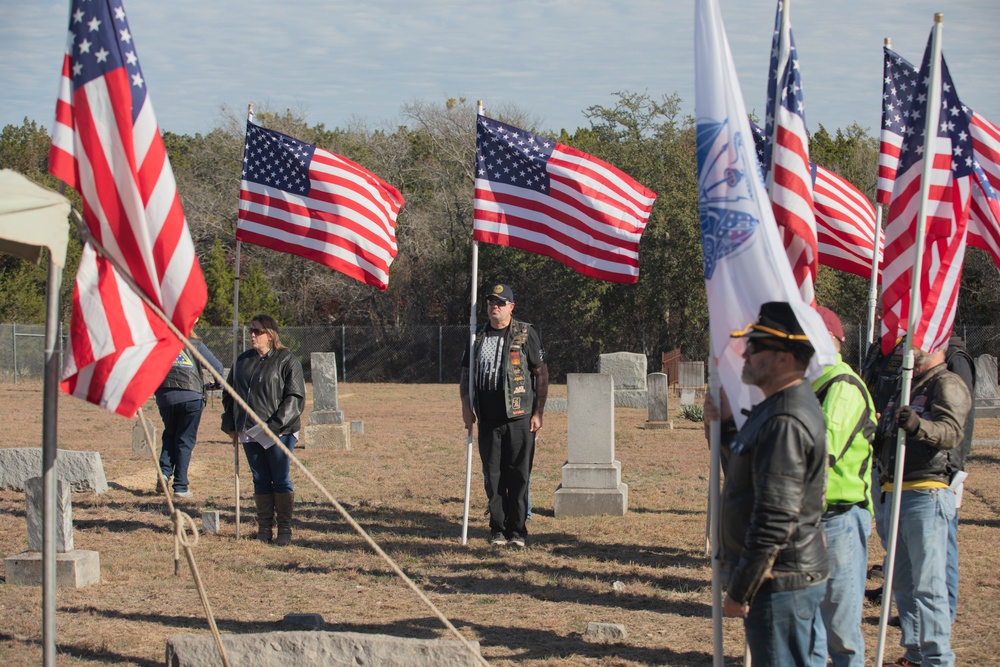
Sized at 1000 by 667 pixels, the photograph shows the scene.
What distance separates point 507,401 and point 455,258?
33.8 metres

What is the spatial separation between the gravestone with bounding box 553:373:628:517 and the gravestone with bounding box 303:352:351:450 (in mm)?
6405

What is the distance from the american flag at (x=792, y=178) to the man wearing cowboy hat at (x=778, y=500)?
150 cm

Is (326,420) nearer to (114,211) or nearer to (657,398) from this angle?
(657,398)

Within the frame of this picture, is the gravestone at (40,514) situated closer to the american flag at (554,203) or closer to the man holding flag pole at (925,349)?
the american flag at (554,203)

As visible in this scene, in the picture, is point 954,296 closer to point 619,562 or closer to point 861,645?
point 861,645

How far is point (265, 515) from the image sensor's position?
9008mm

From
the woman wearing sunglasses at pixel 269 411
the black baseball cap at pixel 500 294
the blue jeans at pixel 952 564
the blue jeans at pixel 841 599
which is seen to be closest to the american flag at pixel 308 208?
the woman wearing sunglasses at pixel 269 411

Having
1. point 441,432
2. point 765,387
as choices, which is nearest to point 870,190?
point 441,432

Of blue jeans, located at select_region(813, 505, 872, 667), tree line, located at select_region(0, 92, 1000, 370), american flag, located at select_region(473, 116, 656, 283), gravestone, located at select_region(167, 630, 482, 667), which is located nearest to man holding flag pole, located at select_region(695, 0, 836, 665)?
blue jeans, located at select_region(813, 505, 872, 667)

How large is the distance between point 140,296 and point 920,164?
4.30 meters

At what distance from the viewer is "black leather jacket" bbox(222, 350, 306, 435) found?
8789 millimetres

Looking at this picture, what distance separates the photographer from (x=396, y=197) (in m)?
10.5

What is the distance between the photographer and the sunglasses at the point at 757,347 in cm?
379

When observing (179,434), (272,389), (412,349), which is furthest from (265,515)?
(412,349)
